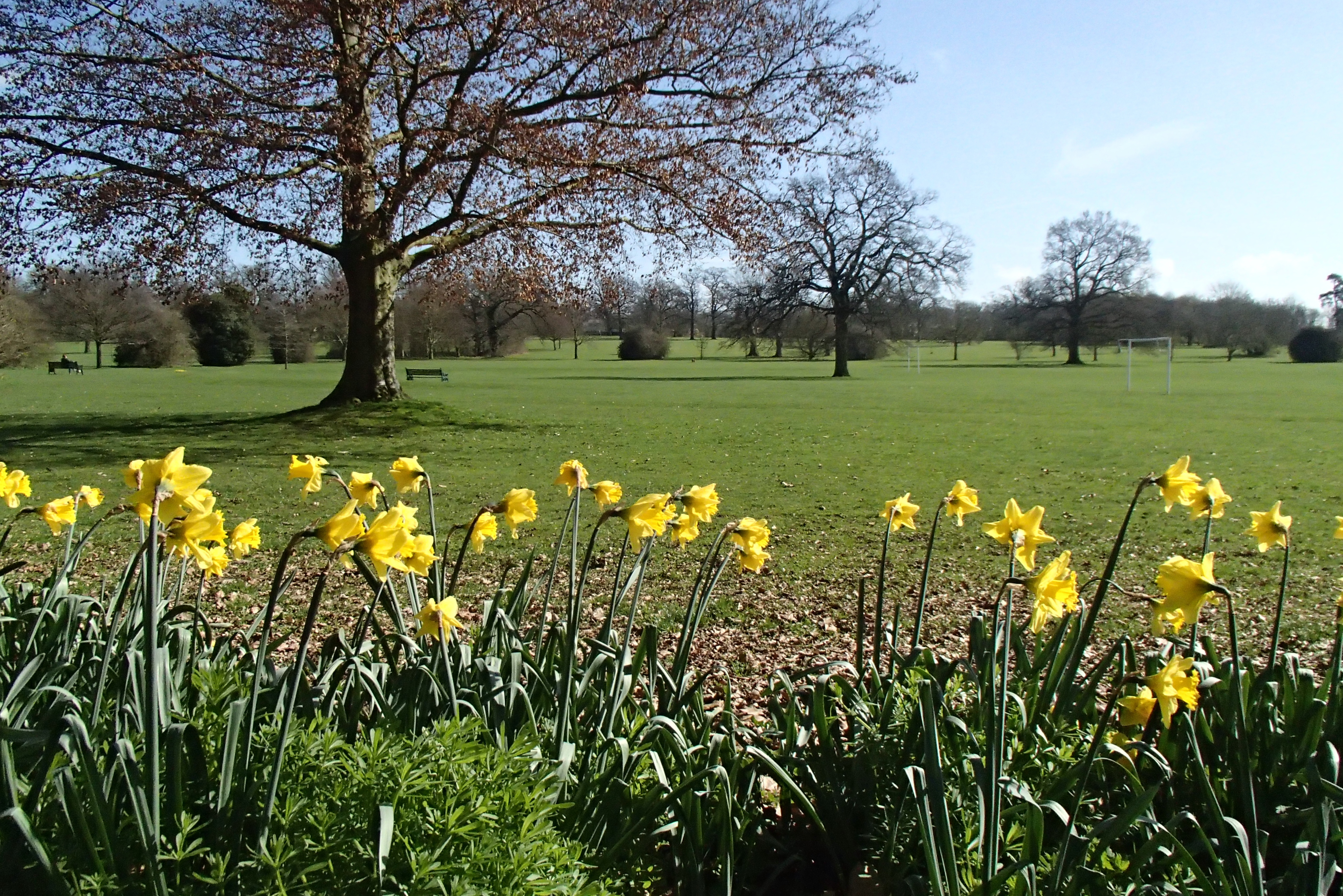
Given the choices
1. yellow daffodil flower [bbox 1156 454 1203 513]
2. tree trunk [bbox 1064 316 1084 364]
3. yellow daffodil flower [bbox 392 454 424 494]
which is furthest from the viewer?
tree trunk [bbox 1064 316 1084 364]

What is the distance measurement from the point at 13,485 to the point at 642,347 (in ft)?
206

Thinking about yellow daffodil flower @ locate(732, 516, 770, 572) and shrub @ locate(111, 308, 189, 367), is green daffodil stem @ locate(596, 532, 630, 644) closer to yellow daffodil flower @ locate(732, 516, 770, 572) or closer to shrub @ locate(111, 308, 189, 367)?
yellow daffodil flower @ locate(732, 516, 770, 572)

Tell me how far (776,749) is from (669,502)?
799 mm

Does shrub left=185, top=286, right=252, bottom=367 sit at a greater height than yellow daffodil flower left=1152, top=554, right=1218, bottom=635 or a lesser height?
greater

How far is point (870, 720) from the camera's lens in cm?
239

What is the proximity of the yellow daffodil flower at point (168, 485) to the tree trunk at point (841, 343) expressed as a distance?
42945 mm

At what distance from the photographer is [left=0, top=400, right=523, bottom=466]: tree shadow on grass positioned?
13.3 meters

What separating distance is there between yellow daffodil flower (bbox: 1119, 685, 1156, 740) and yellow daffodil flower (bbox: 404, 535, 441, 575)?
1.61 meters

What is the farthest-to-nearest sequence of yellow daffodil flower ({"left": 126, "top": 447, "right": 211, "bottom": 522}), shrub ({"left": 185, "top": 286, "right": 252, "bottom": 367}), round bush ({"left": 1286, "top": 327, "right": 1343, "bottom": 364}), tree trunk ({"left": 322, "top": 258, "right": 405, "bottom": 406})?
round bush ({"left": 1286, "top": 327, "right": 1343, "bottom": 364}) → shrub ({"left": 185, "top": 286, "right": 252, "bottom": 367}) → tree trunk ({"left": 322, "top": 258, "right": 405, "bottom": 406}) → yellow daffodil flower ({"left": 126, "top": 447, "right": 211, "bottom": 522})

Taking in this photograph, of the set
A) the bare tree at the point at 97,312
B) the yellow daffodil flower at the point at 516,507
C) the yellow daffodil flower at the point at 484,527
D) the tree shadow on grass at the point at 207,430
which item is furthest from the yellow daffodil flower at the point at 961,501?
the bare tree at the point at 97,312

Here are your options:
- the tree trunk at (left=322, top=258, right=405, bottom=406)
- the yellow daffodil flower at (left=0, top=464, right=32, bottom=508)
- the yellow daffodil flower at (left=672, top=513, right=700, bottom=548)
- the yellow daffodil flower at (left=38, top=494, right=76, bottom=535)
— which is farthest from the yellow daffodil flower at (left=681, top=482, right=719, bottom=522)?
the tree trunk at (left=322, top=258, right=405, bottom=406)

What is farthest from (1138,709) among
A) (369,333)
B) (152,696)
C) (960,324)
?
(960,324)

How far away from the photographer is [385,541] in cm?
169

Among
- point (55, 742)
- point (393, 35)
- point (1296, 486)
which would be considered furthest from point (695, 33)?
point (55, 742)
